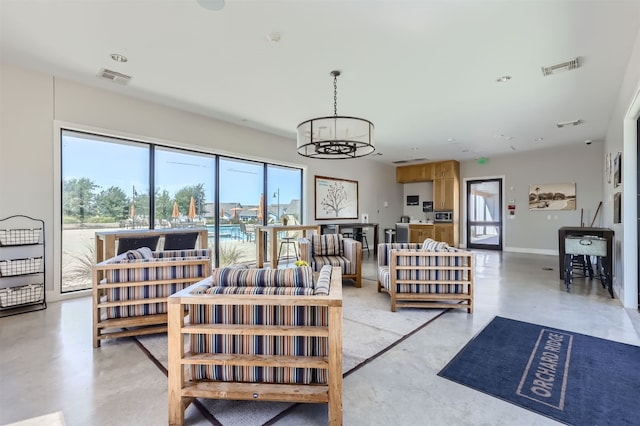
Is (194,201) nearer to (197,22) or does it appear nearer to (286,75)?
(286,75)

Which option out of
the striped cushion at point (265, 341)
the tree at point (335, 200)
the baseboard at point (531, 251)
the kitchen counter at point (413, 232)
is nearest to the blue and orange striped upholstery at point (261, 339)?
the striped cushion at point (265, 341)

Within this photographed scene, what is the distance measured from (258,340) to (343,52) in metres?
2.88

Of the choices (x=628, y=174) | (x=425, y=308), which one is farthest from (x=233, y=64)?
(x=628, y=174)

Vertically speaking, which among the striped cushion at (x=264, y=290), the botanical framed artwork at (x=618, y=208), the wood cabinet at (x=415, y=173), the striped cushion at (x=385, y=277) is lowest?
the striped cushion at (x=385, y=277)

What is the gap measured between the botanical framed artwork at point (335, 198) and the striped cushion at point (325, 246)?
247 centimetres

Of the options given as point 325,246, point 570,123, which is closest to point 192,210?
point 325,246

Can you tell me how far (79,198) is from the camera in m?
4.14

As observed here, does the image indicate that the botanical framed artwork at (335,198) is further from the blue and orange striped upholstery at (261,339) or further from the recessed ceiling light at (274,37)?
the blue and orange striped upholstery at (261,339)

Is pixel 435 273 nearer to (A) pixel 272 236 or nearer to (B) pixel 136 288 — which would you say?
(A) pixel 272 236

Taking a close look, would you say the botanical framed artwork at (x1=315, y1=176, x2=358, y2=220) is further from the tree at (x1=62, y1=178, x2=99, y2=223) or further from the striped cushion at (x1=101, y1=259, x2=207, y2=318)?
the striped cushion at (x1=101, y1=259, x2=207, y2=318)

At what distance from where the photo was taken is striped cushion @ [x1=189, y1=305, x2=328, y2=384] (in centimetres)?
168

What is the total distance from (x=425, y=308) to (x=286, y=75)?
130 inches

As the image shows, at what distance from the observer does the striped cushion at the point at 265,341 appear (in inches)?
66.2

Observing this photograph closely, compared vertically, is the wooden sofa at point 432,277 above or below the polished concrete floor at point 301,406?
above
